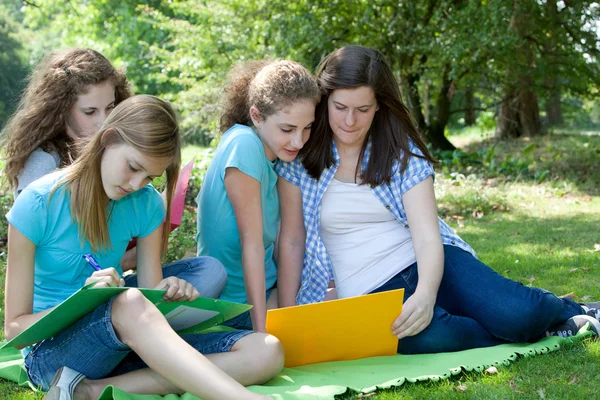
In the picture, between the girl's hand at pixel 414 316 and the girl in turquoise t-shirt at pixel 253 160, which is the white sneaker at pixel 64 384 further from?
the girl's hand at pixel 414 316

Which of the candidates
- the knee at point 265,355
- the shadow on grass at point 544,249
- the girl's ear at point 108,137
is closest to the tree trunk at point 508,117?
the shadow on grass at point 544,249

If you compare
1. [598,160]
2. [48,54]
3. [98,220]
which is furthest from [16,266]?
[598,160]

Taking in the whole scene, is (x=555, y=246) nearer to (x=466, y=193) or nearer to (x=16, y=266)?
(x=466, y=193)

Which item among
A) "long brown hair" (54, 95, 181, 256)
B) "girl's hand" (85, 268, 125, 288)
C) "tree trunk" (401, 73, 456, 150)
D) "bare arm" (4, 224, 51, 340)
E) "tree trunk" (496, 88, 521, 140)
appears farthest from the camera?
"tree trunk" (496, 88, 521, 140)

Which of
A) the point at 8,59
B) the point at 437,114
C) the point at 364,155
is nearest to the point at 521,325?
the point at 364,155

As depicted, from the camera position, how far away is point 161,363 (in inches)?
85.0

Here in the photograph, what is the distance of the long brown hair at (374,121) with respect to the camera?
2986mm

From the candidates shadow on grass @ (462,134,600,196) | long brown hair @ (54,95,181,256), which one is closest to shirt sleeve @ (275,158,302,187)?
long brown hair @ (54,95,181,256)

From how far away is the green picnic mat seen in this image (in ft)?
7.78

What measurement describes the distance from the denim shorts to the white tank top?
76cm

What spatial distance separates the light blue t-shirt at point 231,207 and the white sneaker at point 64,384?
1.03m

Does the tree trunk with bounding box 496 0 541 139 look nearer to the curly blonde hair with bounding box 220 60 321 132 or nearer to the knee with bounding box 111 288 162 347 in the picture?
the curly blonde hair with bounding box 220 60 321 132

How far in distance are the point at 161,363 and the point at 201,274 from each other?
70 cm

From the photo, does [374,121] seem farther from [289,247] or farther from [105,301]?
[105,301]
